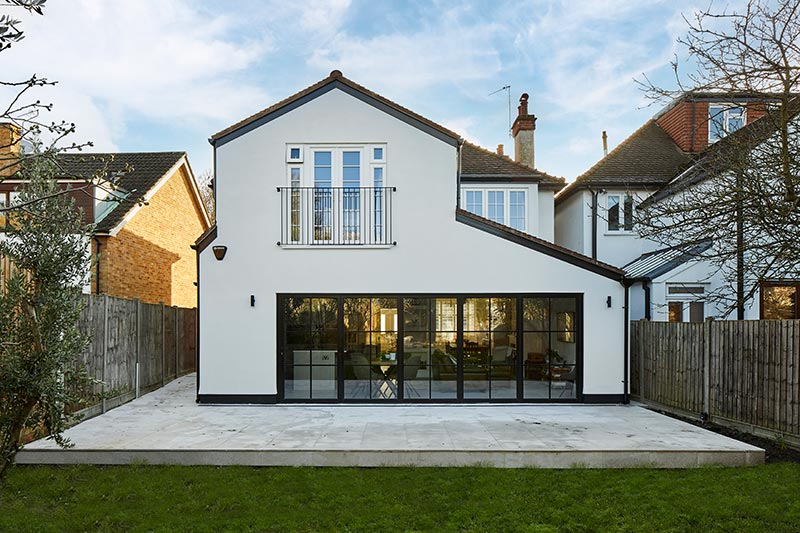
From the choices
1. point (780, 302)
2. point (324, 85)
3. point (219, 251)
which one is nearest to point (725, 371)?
point (780, 302)

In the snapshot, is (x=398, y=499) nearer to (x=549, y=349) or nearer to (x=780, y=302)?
(x=549, y=349)

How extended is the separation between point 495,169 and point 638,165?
484 centimetres

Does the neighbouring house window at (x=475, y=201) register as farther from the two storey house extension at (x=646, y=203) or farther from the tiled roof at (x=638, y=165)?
the tiled roof at (x=638, y=165)

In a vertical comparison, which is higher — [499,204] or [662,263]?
[499,204]

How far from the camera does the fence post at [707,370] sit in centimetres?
900

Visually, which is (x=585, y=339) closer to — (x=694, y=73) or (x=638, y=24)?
(x=694, y=73)

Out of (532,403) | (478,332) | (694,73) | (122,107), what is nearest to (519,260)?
(478,332)

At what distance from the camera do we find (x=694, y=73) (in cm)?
791

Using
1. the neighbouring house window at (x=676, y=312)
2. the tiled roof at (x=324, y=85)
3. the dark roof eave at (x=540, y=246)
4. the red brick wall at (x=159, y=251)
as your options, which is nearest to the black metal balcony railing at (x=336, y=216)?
the tiled roof at (x=324, y=85)

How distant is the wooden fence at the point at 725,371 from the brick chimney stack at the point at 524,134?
23.4 feet

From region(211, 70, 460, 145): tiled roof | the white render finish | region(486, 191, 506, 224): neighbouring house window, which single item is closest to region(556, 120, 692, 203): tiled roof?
the white render finish

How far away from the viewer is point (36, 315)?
5062 mm

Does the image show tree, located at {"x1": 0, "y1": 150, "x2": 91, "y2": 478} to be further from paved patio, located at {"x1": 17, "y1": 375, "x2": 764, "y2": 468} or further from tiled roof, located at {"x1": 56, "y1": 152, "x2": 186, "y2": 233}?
tiled roof, located at {"x1": 56, "y1": 152, "x2": 186, "y2": 233}

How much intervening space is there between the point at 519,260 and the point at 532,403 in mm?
3001
